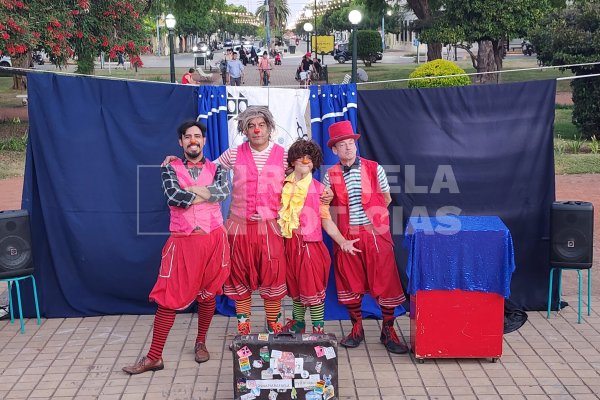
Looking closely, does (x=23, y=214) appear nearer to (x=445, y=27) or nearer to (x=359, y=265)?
(x=359, y=265)

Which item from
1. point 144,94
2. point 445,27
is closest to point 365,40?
point 445,27

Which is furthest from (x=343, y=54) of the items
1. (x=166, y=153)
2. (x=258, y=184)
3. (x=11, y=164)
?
(x=258, y=184)

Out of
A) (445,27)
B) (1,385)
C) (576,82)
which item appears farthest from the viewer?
(445,27)

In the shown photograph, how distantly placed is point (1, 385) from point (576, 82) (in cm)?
1427

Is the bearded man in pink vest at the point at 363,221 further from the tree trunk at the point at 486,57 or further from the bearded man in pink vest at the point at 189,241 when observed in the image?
the tree trunk at the point at 486,57

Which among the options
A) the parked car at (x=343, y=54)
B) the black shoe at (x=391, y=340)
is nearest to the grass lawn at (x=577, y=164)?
the black shoe at (x=391, y=340)

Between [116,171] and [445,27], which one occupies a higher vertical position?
[445,27]

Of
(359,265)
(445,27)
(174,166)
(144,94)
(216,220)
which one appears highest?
(445,27)

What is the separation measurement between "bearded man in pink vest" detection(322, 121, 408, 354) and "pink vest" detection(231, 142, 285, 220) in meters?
0.45

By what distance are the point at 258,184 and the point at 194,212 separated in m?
0.56

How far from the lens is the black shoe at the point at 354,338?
6.51 meters

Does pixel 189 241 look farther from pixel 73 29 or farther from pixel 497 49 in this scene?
pixel 497 49

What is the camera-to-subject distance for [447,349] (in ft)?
20.0

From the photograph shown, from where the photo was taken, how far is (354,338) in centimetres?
654
